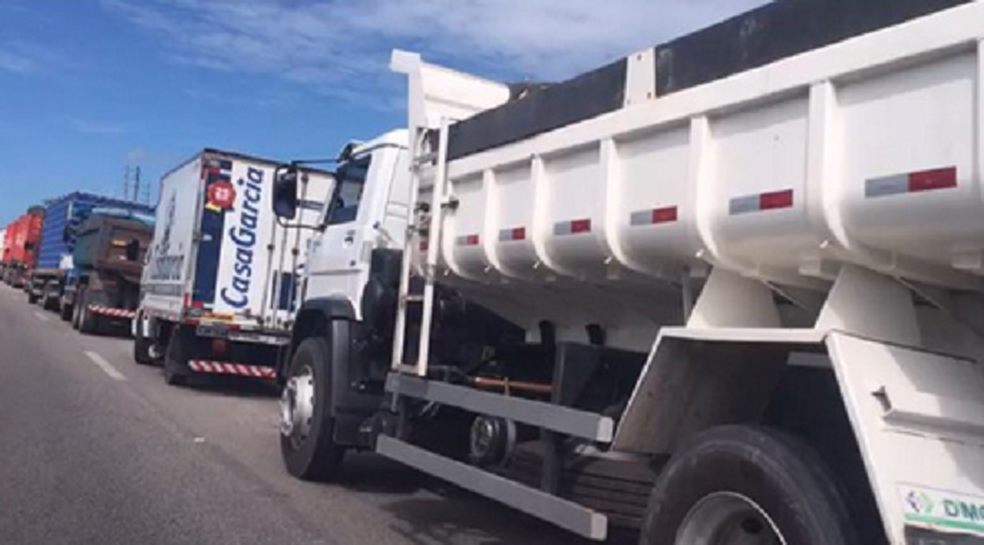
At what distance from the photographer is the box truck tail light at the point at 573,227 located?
5.12 m

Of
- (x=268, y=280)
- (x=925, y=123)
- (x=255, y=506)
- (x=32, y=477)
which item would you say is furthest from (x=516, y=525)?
(x=268, y=280)

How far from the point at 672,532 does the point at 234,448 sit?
6602 millimetres

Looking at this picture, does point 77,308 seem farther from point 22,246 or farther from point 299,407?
point 22,246

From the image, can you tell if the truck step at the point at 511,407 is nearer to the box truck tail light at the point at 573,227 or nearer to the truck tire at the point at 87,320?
the box truck tail light at the point at 573,227

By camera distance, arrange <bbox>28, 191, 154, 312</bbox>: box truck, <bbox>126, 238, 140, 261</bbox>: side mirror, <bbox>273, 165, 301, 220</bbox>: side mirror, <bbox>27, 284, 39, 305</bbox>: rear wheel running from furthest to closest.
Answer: <bbox>27, 284, 39, 305</bbox>: rear wheel < <bbox>28, 191, 154, 312</bbox>: box truck < <bbox>126, 238, 140, 261</bbox>: side mirror < <bbox>273, 165, 301, 220</bbox>: side mirror

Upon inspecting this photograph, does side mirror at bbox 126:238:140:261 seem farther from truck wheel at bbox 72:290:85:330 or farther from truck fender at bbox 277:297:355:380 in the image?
truck fender at bbox 277:297:355:380

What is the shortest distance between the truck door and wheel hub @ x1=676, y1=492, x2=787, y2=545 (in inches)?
167

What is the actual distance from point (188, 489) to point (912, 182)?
6026mm

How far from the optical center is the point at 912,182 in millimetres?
3412

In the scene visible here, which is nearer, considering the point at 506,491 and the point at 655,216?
the point at 655,216

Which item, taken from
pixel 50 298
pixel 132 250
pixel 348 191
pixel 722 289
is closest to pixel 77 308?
pixel 132 250

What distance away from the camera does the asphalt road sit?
258 inches

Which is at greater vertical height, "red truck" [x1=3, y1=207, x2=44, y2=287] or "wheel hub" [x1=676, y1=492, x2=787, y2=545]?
"red truck" [x1=3, y1=207, x2=44, y2=287]

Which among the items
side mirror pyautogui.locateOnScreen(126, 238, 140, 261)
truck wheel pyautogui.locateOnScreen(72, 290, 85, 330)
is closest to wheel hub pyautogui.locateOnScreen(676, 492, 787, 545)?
side mirror pyautogui.locateOnScreen(126, 238, 140, 261)
